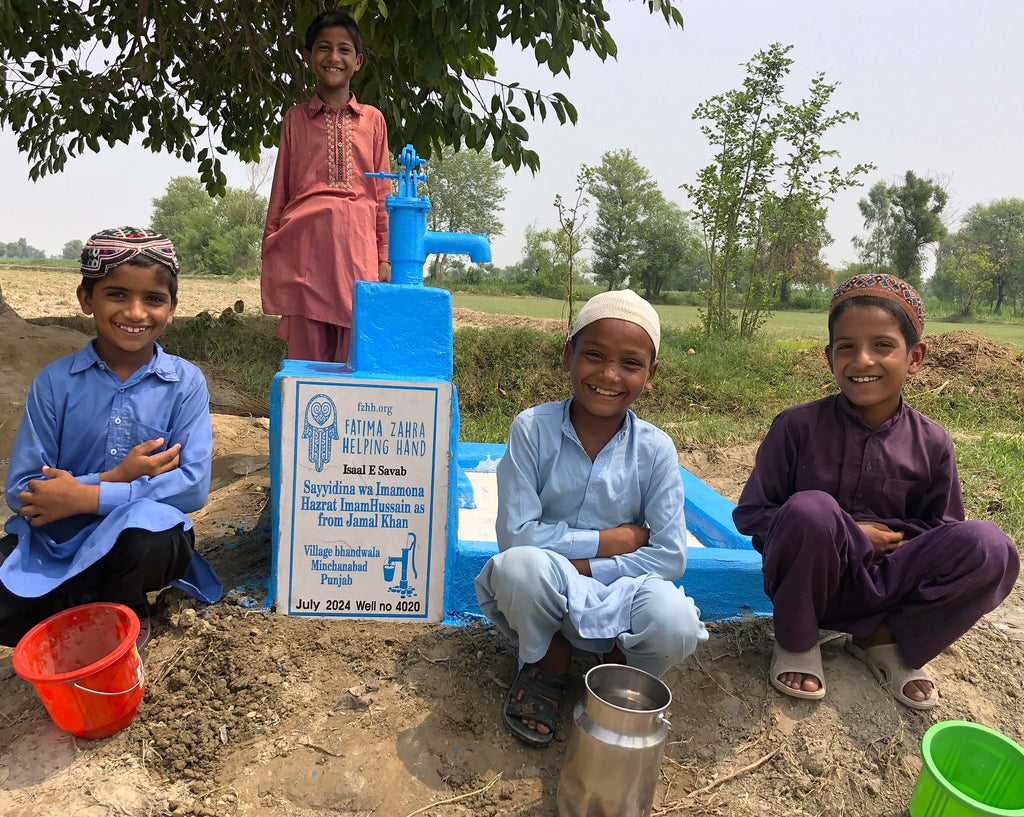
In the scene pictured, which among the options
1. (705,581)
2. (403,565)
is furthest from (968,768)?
(403,565)

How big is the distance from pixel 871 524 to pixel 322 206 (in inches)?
88.9

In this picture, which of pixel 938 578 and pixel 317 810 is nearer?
pixel 317 810

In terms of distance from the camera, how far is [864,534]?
6.61 ft

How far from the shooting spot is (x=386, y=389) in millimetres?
2219

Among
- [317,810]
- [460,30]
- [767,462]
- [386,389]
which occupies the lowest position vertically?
[317,810]

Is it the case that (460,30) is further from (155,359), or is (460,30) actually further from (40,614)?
(40,614)

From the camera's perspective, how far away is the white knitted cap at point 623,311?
1.91 metres

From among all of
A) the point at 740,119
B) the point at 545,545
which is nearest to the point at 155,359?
the point at 545,545

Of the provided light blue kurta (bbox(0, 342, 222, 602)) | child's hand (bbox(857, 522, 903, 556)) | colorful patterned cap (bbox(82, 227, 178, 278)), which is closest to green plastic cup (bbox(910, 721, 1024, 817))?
child's hand (bbox(857, 522, 903, 556))

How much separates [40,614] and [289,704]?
2.51ft

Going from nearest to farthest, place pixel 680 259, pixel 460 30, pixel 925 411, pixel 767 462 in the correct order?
pixel 767 462, pixel 460 30, pixel 925 411, pixel 680 259

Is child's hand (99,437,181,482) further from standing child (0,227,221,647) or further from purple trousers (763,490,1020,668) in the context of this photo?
purple trousers (763,490,1020,668)

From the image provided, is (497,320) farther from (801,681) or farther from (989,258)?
(989,258)

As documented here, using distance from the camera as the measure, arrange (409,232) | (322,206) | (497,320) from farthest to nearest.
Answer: (497,320) < (322,206) < (409,232)
